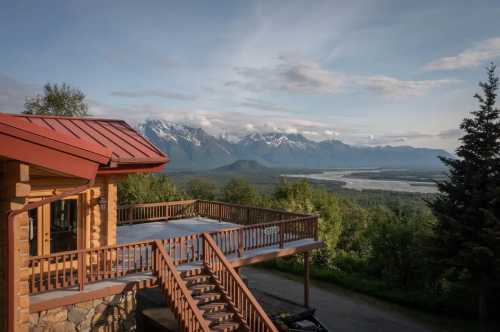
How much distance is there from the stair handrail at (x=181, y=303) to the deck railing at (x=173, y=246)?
0.79 ft

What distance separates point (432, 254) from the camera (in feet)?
41.8

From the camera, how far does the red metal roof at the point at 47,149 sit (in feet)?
13.6

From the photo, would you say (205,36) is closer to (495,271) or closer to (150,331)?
(150,331)

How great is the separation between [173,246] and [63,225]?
2847mm

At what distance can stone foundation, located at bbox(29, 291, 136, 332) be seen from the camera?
762cm

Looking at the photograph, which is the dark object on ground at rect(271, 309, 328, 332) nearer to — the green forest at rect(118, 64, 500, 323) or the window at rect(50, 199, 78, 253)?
the green forest at rect(118, 64, 500, 323)

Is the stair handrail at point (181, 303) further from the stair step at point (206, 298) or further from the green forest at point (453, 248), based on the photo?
the green forest at point (453, 248)

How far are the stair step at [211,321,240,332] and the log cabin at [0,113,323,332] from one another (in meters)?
0.02

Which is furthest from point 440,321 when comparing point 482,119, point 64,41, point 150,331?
point 64,41

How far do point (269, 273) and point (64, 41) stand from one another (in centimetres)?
1728

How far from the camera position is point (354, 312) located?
13828 mm

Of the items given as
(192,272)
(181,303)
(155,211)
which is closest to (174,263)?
A: (192,272)

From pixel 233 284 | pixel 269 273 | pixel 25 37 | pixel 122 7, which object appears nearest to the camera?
pixel 233 284

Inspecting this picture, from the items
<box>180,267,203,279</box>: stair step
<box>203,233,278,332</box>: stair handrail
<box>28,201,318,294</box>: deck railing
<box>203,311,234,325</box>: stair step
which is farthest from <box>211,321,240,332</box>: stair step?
<box>28,201,318,294</box>: deck railing
